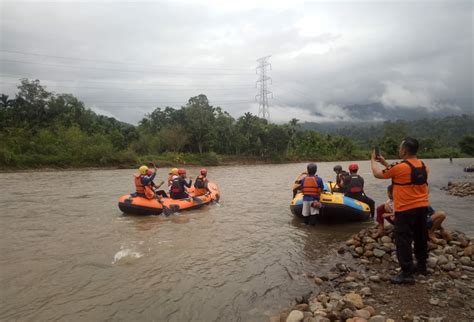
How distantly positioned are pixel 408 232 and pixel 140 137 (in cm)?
4755

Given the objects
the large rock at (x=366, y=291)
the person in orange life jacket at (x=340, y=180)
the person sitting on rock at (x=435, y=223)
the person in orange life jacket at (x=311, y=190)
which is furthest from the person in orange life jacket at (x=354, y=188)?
the large rock at (x=366, y=291)

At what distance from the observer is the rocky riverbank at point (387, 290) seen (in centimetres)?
409

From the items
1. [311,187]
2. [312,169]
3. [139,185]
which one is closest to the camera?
[312,169]

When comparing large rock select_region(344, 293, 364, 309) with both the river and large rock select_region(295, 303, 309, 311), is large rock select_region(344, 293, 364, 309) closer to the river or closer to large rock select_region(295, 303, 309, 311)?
large rock select_region(295, 303, 309, 311)

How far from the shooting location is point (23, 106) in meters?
48.3

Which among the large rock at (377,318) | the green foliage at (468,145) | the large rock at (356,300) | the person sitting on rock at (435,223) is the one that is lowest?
the large rock at (356,300)

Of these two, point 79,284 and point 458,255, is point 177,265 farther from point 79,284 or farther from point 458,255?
point 458,255

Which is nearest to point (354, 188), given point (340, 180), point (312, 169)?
point (340, 180)

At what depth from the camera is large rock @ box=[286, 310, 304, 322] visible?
13.8 feet

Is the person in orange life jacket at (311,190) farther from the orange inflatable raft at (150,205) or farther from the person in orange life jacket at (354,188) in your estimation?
the orange inflatable raft at (150,205)

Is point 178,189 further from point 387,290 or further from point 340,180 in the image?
point 387,290

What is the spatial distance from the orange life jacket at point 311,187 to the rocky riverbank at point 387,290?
273cm

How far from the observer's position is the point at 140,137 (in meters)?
49.3

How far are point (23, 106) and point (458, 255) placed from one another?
54828 mm
